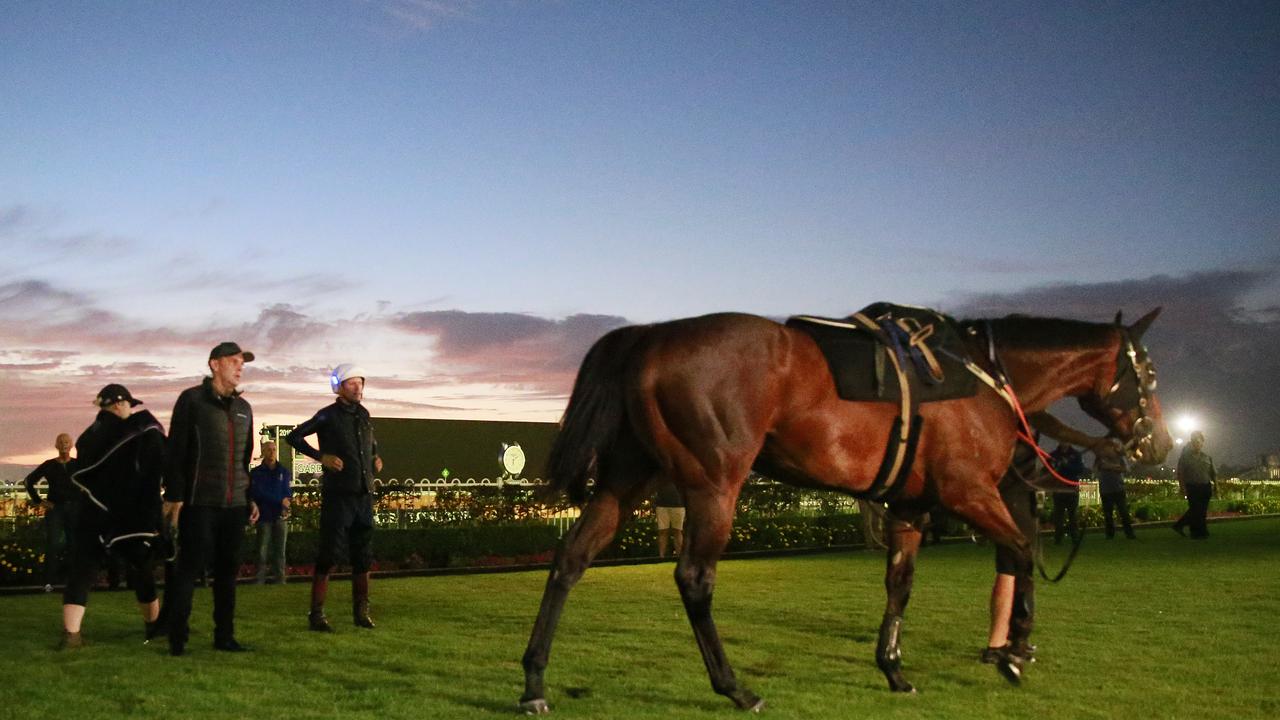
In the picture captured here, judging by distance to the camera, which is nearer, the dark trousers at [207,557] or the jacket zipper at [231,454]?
the dark trousers at [207,557]

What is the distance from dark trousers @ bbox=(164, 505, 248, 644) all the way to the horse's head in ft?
18.3

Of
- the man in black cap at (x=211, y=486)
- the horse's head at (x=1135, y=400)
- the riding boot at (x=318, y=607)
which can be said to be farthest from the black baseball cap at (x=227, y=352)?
the horse's head at (x=1135, y=400)

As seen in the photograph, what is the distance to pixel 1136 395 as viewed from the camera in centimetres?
693

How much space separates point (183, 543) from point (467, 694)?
2.78 m

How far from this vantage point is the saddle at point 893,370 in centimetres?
→ 605

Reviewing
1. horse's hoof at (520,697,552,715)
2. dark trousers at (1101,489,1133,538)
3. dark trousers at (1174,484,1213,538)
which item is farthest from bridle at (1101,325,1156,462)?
dark trousers at (1174,484,1213,538)

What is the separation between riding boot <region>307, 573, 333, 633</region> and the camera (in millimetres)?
8891

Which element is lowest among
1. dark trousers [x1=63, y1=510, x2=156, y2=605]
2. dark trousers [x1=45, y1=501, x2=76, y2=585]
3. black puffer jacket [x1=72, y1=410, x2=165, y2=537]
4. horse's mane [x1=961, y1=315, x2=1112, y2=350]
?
dark trousers [x1=45, y1=501, x2=76, y2=585]

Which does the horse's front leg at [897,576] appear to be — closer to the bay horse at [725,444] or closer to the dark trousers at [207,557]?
the bay horse at [725,444]

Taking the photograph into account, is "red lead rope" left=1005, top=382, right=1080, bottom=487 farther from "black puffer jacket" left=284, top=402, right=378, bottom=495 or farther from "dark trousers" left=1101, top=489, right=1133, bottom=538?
"dark trousers" left=1101, top=489, right=1133, bottom=538

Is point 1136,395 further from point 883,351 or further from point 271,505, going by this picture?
point 271,505

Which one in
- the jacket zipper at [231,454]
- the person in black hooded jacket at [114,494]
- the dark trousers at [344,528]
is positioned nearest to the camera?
the jacket zipper at [231,454]

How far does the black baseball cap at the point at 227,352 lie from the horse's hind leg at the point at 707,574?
3.79 metres

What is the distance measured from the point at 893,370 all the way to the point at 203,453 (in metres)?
4.57
